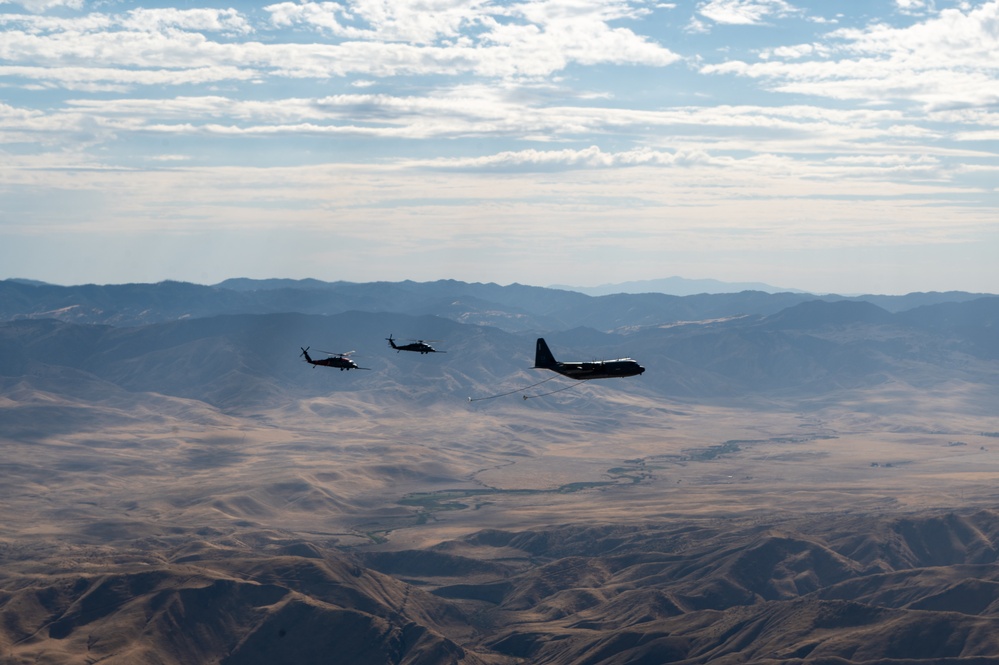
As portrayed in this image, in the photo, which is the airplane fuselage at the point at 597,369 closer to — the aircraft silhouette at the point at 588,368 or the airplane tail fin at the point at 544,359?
the aircraft silhouette at the point at 588,368

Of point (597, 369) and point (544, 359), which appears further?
point (544, 359)

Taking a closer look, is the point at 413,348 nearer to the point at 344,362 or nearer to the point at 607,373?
the point at 344,362

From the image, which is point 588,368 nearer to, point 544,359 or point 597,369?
point 597,369

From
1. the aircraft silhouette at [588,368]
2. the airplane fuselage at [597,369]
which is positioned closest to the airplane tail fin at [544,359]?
the aircraft silhouette at [588,368]

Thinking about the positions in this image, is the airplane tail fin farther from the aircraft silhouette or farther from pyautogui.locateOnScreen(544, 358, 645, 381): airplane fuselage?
pyautogui.locateOnScreen(544, 358, 645, 381): airplane fuselage

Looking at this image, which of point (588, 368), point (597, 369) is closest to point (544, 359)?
point (588, 368)

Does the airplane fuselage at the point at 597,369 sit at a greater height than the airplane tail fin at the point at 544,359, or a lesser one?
lesser

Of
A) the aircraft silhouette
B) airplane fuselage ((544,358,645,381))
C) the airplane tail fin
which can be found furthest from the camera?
the airplane tail fin

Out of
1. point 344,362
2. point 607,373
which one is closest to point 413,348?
point 344,362

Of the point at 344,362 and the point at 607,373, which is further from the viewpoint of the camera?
the point at 344,362

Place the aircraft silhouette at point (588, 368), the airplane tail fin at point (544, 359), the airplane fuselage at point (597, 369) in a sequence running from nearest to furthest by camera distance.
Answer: the airplane fuselage at point (597, 369) → the aircraft silhouette at point (588, 368) → the airplane tail fin at point (544, 359)

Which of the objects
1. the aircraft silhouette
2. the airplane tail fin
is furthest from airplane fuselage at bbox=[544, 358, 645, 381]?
the airplane tail fin

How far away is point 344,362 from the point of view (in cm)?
16912

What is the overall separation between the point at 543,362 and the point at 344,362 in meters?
36.9
